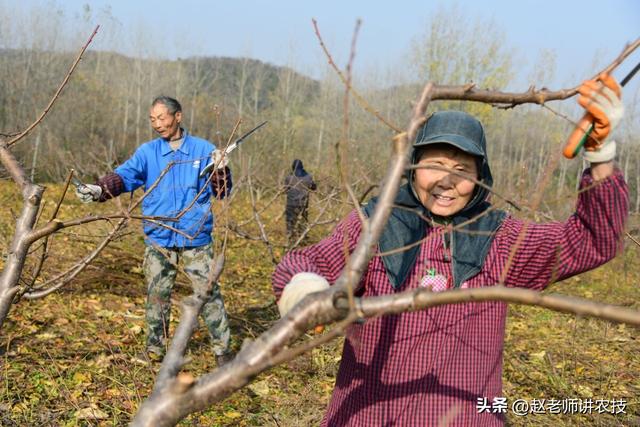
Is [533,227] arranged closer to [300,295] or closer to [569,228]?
[569,228]

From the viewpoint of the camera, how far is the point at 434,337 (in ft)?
5.75

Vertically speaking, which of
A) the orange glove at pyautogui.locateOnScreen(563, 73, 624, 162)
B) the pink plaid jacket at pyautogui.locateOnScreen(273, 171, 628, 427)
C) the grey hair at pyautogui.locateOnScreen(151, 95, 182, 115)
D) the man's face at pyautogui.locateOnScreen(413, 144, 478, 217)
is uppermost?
the orange glove at pyautogui.locateOnScreen(563, 73, 624, 162)

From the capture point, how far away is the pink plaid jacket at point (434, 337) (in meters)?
1.73

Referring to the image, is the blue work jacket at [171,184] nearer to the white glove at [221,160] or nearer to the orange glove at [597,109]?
the white glove at [221,160]

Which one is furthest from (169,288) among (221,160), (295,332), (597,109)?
(597,109)

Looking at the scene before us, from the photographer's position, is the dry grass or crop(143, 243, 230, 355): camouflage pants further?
crop(143, 243, 230, 355): camouflage pants

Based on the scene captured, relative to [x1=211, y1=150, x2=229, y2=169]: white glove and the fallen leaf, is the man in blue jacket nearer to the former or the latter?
Answer: the fallen leaf

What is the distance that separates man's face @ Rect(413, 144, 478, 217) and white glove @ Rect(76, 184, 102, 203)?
1.98m

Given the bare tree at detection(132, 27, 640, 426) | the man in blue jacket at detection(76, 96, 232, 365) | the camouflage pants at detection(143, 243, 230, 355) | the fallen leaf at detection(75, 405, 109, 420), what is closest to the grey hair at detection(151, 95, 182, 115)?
the man in blue jacket at detection(76, 96, 232, 365)

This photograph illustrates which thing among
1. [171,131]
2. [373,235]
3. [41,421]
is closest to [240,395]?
[41,421]

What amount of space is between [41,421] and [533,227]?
2908 millimetres

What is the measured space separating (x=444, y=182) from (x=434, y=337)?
0.43 metres

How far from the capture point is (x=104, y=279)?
244 inches

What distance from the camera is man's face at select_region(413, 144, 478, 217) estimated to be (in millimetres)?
1763
